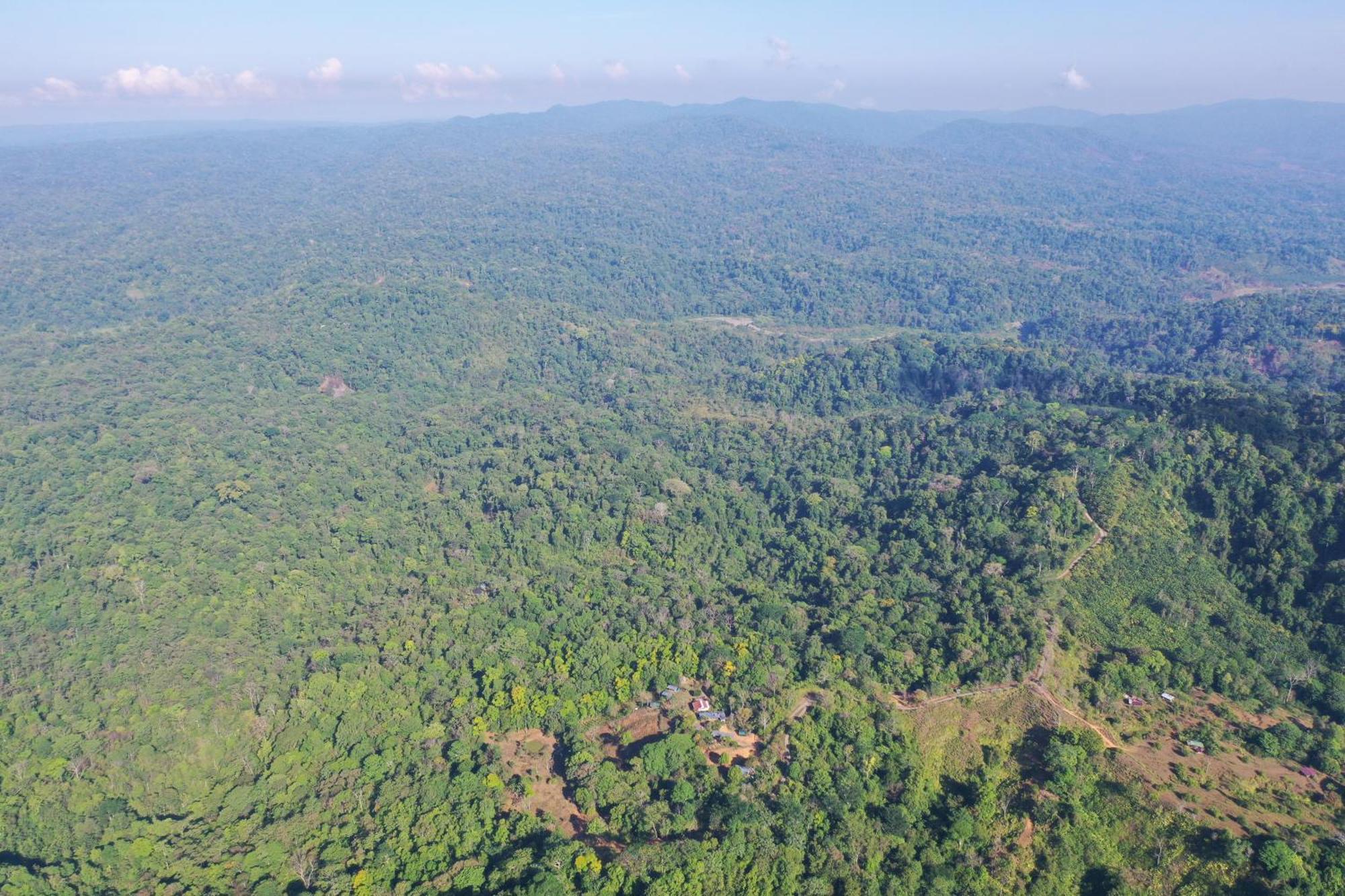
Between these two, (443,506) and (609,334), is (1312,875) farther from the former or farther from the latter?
(609,334)

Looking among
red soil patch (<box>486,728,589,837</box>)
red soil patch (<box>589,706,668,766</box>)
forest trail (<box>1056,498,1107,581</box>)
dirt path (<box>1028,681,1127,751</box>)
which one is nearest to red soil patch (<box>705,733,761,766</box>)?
red soil patch (<box>589,706,668,766</box>)

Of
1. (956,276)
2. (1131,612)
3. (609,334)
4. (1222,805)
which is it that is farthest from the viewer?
(956,276)

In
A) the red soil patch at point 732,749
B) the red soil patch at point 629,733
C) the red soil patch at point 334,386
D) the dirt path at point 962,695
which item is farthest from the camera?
the red soil patch at point 334,386

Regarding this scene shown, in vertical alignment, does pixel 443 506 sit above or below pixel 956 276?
below

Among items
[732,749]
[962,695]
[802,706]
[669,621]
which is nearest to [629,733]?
[732,749]

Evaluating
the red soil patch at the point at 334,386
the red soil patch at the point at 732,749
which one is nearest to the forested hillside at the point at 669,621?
the red soil patch at the point at 732,749

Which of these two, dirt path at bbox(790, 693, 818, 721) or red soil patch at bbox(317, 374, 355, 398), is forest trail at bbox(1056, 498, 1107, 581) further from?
red soil patch at bbox(317, 374, 355, 398)

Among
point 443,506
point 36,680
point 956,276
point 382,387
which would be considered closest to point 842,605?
point 443,506

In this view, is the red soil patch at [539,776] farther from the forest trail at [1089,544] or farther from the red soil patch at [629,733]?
the forest trail at [1089,544]
